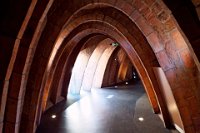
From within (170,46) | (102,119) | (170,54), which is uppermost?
(170,46)

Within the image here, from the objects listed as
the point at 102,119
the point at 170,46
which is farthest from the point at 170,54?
the point at 102,119

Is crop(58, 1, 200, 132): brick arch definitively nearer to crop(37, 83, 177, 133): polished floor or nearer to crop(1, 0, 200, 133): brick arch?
crop(1, 0, 200, 133): brick arch

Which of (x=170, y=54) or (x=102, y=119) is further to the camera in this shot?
(x=102, y=119)

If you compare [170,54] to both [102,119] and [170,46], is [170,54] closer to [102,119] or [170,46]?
[170,46]

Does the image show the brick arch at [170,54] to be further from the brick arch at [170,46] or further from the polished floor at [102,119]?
the polished floor at [102,119]

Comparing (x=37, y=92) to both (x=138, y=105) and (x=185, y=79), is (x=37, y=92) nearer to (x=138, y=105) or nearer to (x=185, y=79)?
(x=185, y=79)

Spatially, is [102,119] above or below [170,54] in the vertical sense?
below

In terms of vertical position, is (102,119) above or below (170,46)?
below

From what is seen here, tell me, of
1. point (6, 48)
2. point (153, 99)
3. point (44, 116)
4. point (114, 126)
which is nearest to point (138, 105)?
point (153, 99)

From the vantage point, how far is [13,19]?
8.20 ft

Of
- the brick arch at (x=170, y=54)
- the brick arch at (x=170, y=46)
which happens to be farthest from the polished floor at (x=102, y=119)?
the brick arch at (x=170, y=46)

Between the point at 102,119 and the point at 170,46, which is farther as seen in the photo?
the point at 102,119

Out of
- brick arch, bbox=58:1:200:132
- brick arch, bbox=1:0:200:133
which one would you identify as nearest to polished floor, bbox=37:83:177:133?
brick arch, bbox=1:0:200:133

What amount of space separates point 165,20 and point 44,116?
6.04m
